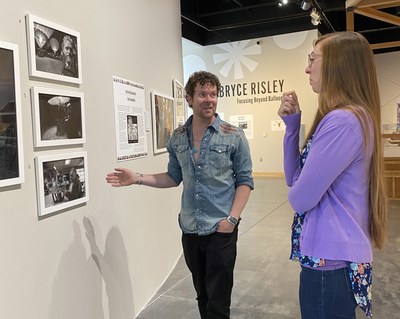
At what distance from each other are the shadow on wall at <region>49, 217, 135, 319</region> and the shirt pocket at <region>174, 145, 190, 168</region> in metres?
0.65

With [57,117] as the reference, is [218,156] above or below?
below

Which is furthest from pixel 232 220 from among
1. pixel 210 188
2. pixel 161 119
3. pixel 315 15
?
pixel 315 15

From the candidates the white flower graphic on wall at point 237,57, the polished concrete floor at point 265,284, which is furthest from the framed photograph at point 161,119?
the white flower graphic on wall at point 237,57

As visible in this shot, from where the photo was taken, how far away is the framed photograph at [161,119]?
3334 millimetres

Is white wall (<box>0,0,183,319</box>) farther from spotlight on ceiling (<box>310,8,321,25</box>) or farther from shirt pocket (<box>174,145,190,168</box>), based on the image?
spotlight on ceiling (<box>310,8,321,25</box>)

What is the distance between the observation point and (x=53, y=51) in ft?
6.13

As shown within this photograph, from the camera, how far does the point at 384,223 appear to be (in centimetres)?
129

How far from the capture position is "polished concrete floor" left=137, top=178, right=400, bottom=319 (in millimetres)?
2990

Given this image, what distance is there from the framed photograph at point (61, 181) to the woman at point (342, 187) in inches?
46.3

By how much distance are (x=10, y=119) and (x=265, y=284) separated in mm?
2805

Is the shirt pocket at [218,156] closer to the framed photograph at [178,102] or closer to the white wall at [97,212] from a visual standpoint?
the white wall at [97,212]

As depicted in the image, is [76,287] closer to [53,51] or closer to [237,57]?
[53,51]

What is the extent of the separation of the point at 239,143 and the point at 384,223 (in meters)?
1.00

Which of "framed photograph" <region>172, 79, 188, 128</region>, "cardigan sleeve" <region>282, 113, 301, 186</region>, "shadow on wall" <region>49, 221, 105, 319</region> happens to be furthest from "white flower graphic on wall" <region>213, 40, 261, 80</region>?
"cardigan sleeve" <region>282, 113, 301, 186</region>
